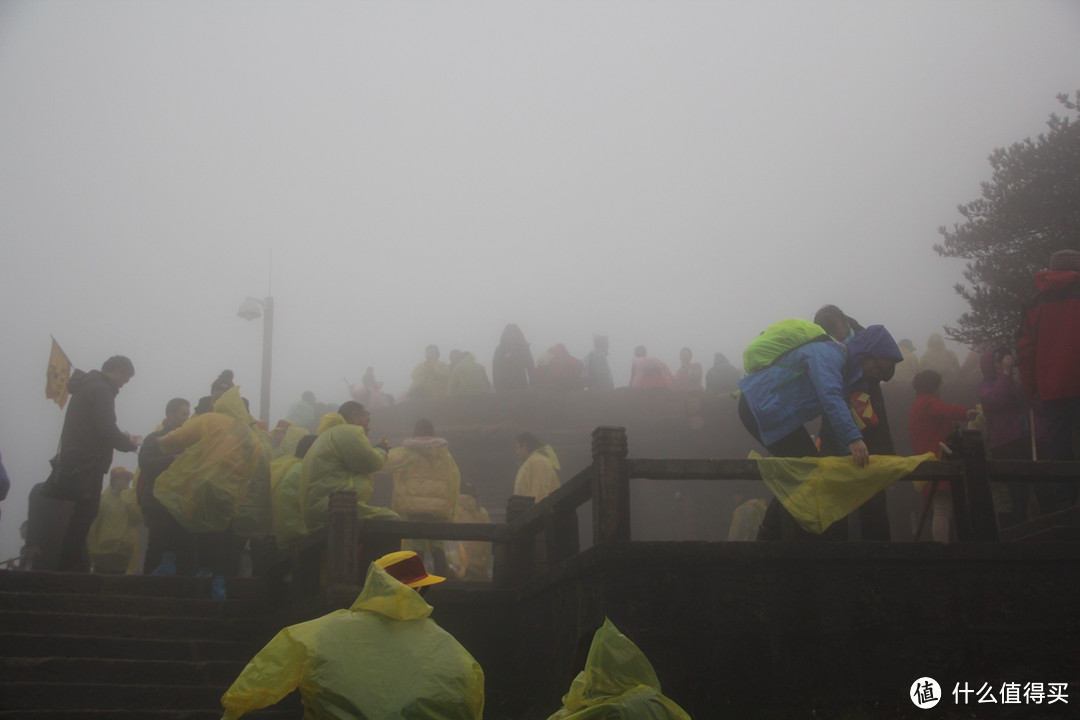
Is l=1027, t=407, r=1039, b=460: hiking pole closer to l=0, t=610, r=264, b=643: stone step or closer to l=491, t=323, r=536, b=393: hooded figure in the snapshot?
l=0, t=610, r=264, b=643: stone step

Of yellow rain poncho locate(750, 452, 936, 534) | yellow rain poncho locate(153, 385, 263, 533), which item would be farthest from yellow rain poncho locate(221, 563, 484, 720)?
yellow rain poncho locate(153, 385, 263, 533)

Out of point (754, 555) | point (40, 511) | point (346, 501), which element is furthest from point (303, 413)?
point (754, 555)

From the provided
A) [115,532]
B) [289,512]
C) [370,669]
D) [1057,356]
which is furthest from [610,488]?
[115,532]

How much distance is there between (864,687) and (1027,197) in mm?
13656

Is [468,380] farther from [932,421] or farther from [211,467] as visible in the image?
[932,421]

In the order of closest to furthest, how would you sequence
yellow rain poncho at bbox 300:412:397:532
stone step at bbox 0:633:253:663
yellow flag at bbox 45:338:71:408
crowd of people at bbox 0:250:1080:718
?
crowd of people at bbox 0:250:1080:718
stone step at bbox 0:633:253:663
yellow rain poncho at bbox 300:412:397:532
yellow flag at bbox 45:338:71:408

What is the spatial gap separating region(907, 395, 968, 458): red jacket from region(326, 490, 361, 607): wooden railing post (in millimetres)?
5153

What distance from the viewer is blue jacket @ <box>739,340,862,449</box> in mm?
6422

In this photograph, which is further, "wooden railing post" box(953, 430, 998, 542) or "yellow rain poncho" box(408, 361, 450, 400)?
"yellow rain poncho" box(408, 361, 450, 400)

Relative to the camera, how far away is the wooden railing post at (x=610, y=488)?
611cm

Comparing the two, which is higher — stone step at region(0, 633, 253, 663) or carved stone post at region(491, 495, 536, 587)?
carved stone post at region(491, 495, 536, 587)

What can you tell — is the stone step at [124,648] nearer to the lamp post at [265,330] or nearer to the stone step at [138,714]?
the stone step at [138,714]

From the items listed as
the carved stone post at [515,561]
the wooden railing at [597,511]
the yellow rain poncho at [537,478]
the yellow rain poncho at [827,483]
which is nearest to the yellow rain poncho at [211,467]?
the wooden railing at [597,511]

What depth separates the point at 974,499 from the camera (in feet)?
20.5
